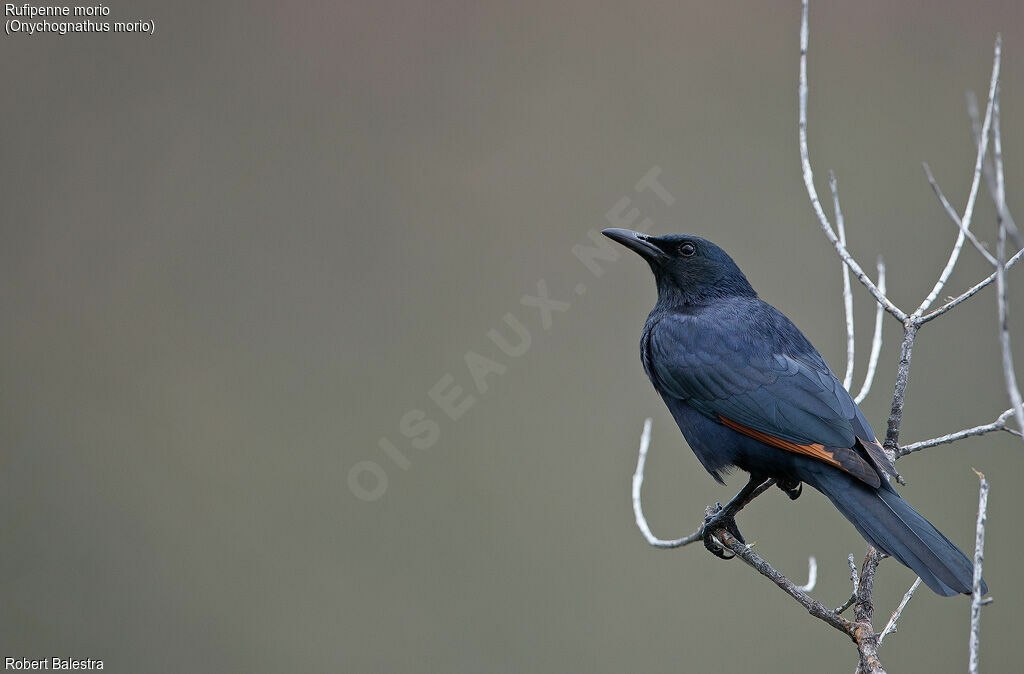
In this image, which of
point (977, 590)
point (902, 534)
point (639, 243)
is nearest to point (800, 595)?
point (902, 534)

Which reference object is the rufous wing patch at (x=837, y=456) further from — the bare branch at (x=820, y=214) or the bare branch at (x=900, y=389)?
the bare branch at (x=820, y=214)

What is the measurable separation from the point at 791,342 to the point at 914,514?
0.83 metres

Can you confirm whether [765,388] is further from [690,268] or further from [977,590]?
[977,590]

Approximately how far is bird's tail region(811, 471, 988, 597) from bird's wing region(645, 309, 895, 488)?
59mm

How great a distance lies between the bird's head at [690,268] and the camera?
367 centimetres

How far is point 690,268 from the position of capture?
369 cm

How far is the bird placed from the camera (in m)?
2.70

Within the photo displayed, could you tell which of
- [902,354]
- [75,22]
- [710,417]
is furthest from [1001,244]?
[75,22]

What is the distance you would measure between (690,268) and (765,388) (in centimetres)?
68

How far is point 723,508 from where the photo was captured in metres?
3.03

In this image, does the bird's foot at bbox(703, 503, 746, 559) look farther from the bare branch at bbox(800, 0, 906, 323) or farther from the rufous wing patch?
the bare branch at bbox(800, 0, 906, 323)

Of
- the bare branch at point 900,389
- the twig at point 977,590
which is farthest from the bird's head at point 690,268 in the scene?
the twig at point 977,590

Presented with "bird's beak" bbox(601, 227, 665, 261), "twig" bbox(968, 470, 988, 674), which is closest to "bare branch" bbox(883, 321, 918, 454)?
"twig" bbox(968, 470, 988, 674)

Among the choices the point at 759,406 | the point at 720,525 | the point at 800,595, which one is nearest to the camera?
the point at 800,595
